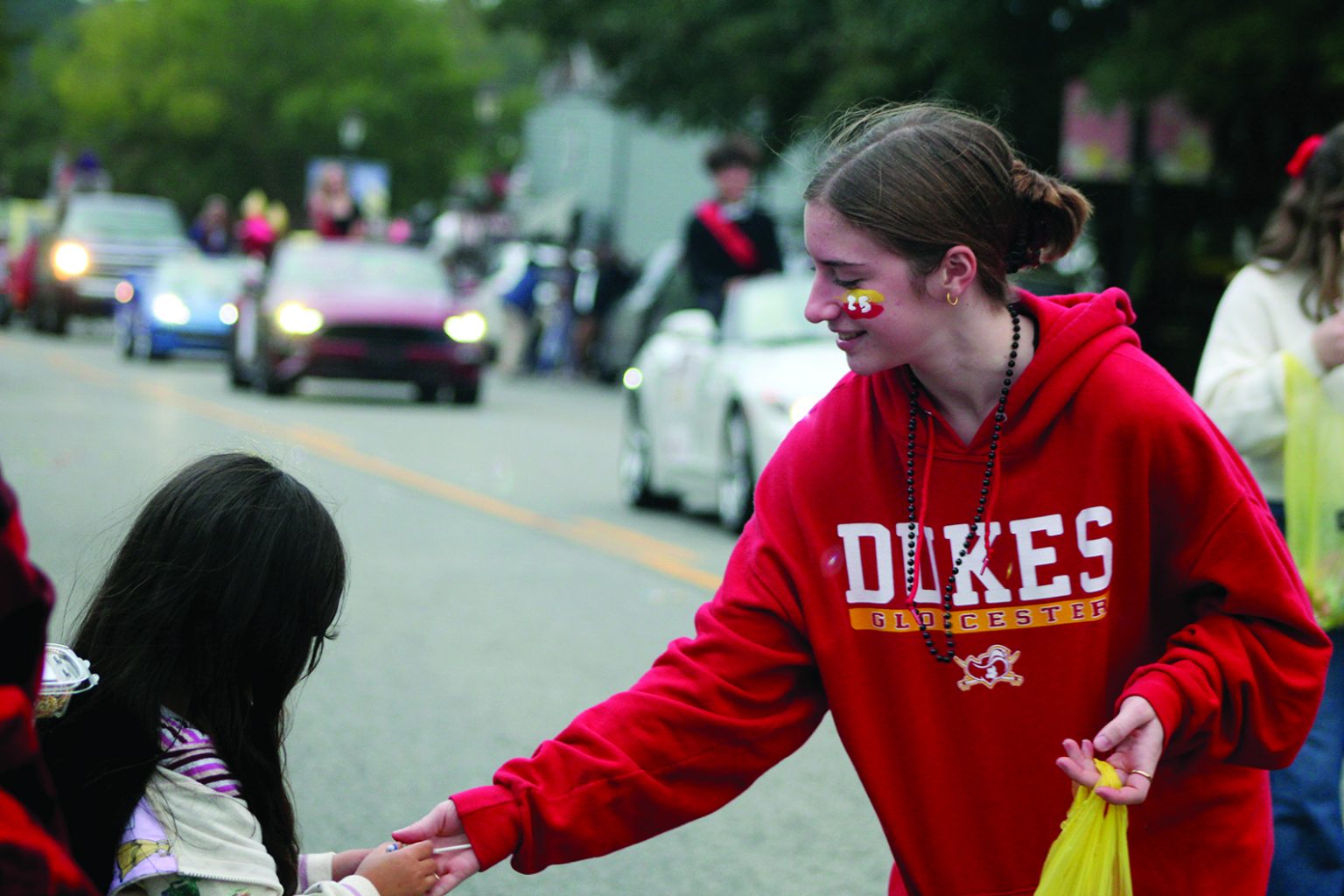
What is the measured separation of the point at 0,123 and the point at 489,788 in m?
92.8

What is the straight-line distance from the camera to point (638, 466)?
501 inches

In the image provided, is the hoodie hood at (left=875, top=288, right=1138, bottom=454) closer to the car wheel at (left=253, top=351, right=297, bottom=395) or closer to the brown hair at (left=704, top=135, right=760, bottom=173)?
the brown hair at (left=704, top=135, right=760, bottom=173)

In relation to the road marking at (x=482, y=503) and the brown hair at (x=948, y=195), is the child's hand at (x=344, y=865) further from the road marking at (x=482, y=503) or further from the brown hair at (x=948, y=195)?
the road marking at (x=482, y=503)

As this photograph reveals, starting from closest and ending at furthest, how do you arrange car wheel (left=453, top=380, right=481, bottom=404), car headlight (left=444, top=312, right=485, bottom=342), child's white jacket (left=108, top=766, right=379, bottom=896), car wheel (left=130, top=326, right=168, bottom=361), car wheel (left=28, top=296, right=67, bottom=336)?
child's white jacket (left=108, top=766, right=379, bottom=896) → car headlight (left=444, top=312, right=485, bottom=342) → car wheel (left=453, top=380, right=481, bottom=404) → car wheel (left=130, top=326, right=168, bottom=361) → car wheel (left=28, top=296, right=67, bottom=336)

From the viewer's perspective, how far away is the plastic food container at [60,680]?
2.30m

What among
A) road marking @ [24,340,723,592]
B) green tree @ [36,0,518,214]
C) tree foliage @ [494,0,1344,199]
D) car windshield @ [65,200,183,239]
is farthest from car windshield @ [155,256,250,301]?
green tree @ [36,0,518,214]

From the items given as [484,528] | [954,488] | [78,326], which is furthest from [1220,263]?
[78,326]

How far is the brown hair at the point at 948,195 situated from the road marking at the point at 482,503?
20.5 ft

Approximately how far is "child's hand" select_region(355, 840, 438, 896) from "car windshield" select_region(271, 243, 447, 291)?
18256 millimetres

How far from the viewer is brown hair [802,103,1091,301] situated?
2.75 m

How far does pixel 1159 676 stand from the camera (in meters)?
2.67

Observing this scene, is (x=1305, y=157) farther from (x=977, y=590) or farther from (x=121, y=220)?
(x=121, y=220)

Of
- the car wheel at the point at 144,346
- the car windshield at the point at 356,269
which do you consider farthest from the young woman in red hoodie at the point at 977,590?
the car wheel at the point at 144,346

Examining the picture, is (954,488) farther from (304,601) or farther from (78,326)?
(78,326)
